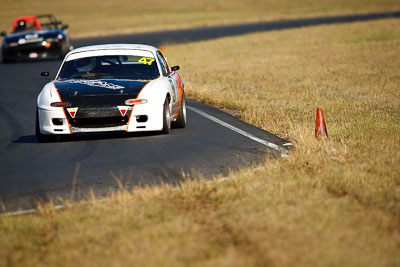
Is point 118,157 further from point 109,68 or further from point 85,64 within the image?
point 85,64

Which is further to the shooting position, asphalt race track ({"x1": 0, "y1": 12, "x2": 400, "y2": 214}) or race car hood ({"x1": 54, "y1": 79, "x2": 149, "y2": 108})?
race car hood ({"x1": 54, "y1": 79, "x2": 149, "y2": 108})

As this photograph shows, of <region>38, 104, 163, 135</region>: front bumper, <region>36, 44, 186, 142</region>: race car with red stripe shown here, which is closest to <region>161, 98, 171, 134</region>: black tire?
<region>36, 44, 186, 142</region>: race car with red stripe

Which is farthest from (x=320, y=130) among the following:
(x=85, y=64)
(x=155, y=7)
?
(x=155, y=7)

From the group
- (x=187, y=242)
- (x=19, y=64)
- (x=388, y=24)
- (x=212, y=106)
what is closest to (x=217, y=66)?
(x=19, y=64)

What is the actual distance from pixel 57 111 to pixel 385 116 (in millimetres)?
5082

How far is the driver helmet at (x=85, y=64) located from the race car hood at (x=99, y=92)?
681 mm

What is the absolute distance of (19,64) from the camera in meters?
28.5

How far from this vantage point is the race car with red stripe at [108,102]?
1055 cm

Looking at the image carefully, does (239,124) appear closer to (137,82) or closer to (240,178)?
(137,82)

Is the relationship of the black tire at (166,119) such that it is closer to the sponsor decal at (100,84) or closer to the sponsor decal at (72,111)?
the sponsor decal at (100,84)

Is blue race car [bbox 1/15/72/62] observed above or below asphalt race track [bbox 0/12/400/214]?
below

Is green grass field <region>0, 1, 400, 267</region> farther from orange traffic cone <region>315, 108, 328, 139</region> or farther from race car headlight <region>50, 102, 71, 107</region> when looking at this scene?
race car headlight <region>50, 102, 71, 107</region>

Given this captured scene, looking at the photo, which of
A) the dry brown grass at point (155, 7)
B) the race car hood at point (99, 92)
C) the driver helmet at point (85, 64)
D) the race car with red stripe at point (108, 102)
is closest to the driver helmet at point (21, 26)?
the driver helmet at point (85, 64)

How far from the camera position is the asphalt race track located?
802cm
